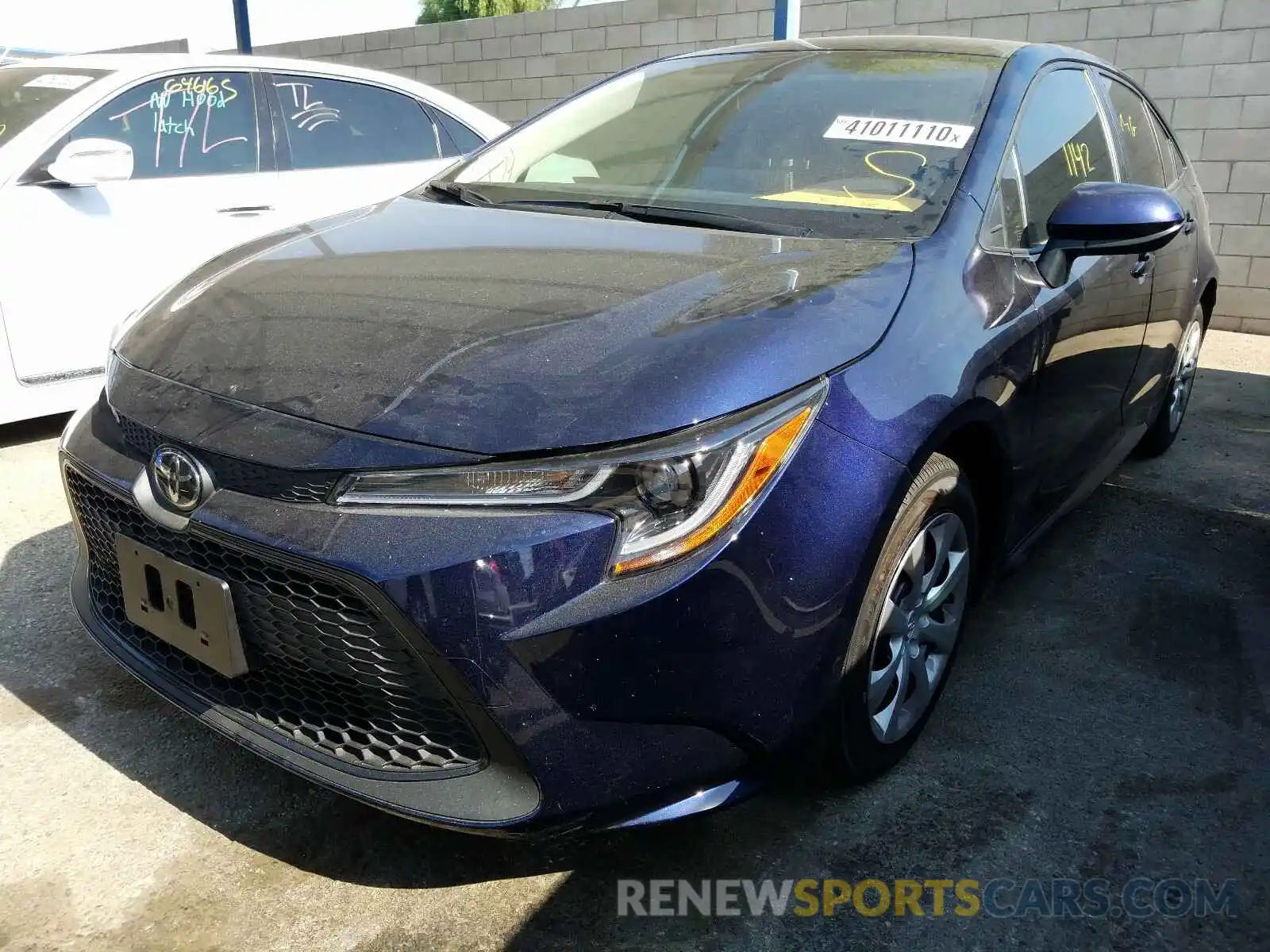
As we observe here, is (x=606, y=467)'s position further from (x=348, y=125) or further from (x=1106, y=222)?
(x=348, y=125)

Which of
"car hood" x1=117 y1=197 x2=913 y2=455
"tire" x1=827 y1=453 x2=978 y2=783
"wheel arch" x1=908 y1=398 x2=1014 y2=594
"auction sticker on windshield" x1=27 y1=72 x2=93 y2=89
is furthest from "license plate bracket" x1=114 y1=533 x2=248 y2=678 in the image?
"auction sticker on windshield" x1=27 y1=72 x2=93 y2=89

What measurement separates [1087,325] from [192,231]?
3.38 metres

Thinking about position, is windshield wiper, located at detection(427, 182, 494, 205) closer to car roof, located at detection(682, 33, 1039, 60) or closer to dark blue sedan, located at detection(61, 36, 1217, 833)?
dark blue sedan, located at detection(61, 36, 1217, 833)

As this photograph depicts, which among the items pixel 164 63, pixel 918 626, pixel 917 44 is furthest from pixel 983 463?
pixel 164 63

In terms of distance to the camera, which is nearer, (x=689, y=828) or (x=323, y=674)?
(x=323, y=674)

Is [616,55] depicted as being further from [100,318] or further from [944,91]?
[944,91]

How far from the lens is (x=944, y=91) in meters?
2.51

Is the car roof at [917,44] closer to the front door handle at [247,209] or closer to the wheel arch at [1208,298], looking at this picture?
the wheel arch at [1208,298]

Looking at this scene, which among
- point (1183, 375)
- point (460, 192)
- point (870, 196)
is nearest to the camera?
point (870, 196)

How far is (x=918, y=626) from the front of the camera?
7.01 ft

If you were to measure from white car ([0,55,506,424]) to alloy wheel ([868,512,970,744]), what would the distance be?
248 centimetres

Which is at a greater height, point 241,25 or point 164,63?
point 241,25

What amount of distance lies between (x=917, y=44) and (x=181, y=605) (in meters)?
2.27

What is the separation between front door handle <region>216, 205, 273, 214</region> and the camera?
4.32 m
